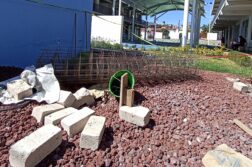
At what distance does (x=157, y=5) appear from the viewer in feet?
140

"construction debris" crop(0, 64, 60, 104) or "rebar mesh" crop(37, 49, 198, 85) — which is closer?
"construction debris" crop(0, 64, 60, 104)

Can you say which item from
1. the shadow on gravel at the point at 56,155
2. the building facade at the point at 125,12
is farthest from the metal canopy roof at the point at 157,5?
the shadow on gravel at the point at 56,155

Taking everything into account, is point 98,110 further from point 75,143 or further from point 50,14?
point 50,14

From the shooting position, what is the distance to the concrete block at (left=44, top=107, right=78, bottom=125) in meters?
3.63

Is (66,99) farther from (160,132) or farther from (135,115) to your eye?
(160,132)

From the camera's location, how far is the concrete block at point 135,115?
381 centimetres

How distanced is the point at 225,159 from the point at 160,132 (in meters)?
0.85

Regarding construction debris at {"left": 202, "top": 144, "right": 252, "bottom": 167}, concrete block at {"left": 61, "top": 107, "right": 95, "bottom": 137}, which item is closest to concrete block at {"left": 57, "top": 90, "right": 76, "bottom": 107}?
concrete block at {"left": 61, "top": 107, "right": 95, "bottom": 137}

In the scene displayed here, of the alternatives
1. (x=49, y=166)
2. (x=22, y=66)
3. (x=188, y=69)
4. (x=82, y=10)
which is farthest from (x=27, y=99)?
(x=82, y=10)

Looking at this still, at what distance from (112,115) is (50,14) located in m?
4.18

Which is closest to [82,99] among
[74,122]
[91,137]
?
[74,122]

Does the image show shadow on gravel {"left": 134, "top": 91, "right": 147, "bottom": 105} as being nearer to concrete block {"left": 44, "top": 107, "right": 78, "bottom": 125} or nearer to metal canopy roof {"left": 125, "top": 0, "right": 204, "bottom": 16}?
concrete block {"left": 44, "top": 107, "right": 78, "bottom": 125}

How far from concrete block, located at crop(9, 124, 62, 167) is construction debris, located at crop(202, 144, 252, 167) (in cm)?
156

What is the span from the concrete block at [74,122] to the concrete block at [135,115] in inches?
18.0
